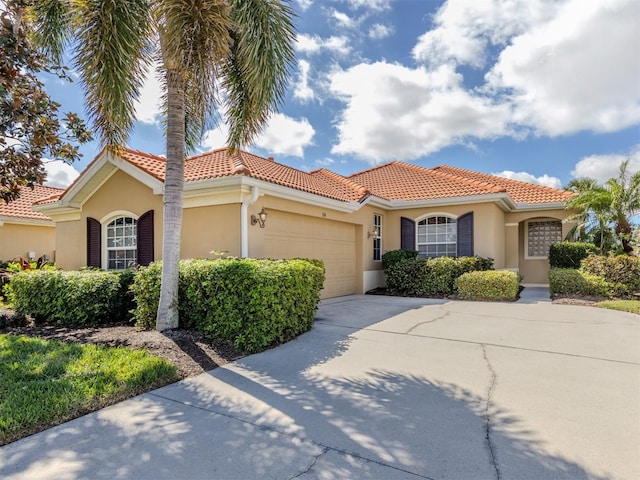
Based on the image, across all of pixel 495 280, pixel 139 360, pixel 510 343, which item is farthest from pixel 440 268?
pixel 139 360

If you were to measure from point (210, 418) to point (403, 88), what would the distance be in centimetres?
1865

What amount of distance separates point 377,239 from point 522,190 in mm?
8306

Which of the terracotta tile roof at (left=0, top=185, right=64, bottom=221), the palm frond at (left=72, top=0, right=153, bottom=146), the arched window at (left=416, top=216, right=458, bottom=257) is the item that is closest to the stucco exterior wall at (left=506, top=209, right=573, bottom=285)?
the arched window at (left=416, top=216, right=458, bottom=257)

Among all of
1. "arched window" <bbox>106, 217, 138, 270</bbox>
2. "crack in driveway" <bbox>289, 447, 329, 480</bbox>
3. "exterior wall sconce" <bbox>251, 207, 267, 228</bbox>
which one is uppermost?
"exterior wall sconce" <bbox>251, 207, 267, 228</bbox>

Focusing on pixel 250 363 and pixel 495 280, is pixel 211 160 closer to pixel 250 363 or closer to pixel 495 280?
pixel 250 363

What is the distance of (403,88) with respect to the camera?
61.9 feet

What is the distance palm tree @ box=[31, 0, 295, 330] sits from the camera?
239 inches

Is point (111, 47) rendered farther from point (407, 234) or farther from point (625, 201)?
point (625, 201)

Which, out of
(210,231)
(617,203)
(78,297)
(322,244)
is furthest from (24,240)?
(617,203)

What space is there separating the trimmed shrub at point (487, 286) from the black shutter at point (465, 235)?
6.11ft

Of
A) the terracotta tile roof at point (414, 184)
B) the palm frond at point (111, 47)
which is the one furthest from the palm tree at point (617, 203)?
the palm frond at point (111, 47)

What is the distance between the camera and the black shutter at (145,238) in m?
11.3

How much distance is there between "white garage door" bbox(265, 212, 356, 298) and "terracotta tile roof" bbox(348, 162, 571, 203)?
11.6 ft

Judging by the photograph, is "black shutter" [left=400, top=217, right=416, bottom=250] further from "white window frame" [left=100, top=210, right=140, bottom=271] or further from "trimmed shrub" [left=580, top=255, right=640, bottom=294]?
"white window frame" [left=100, top=210, right=140, bottom=271]
